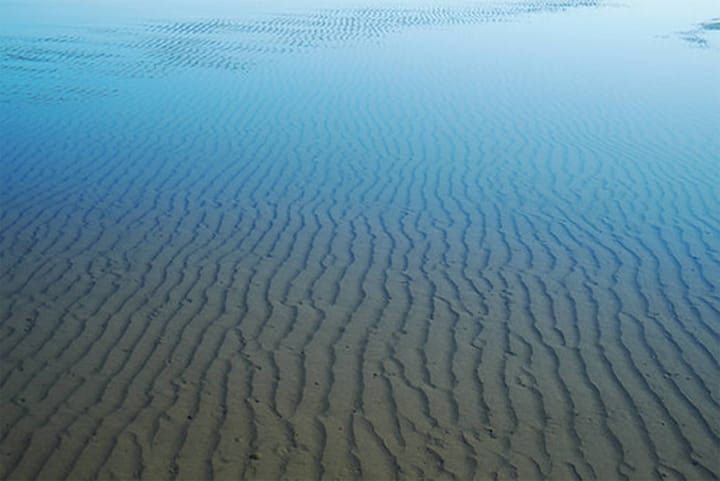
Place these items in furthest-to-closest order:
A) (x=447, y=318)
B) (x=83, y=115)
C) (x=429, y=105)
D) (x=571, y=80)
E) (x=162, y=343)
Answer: (x=571, y=80)
(x=429, y=105)
(x=83, y=115)
(x=447, y=318)
(x=162, y=343)

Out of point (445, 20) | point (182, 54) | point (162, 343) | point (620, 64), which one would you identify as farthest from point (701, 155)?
point (445, 20)

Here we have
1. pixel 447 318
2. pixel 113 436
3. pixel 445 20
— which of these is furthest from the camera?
pixel 445 20

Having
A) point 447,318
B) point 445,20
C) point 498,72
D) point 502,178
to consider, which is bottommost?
point 445,20

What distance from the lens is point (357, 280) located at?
23.0ft

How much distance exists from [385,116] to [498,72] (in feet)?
17.3

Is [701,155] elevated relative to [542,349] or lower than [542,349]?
lower

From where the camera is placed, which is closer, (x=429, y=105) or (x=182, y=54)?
(x=429, y=105)

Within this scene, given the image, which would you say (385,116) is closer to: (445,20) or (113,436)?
(113,436)

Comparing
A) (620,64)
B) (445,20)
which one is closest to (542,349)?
(620,64)

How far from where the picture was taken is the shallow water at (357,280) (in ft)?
15.8

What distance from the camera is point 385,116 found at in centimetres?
1323

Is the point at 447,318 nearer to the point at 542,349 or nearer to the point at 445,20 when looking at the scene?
the point at 542,349

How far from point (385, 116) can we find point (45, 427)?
9510 mm

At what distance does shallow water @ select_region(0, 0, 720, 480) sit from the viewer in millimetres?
4809
